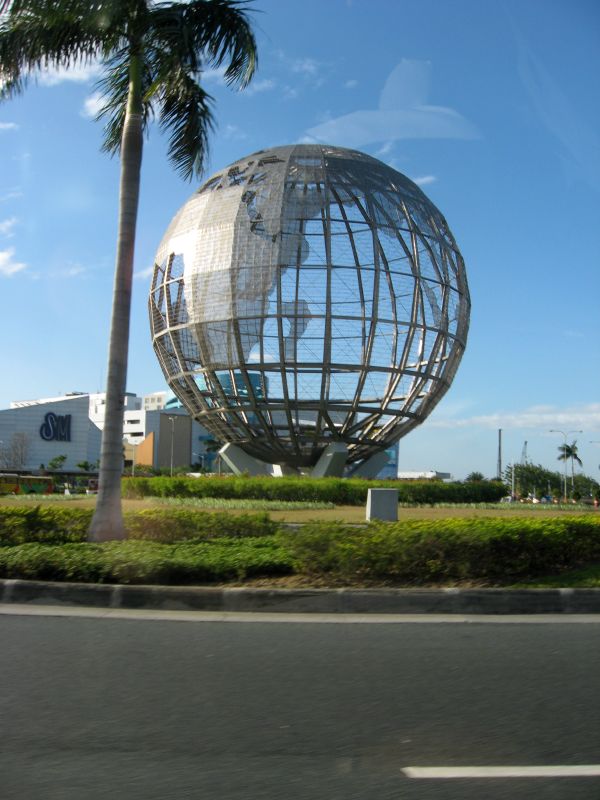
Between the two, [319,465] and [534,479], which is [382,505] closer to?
[319,465]

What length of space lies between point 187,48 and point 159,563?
788 centimetres

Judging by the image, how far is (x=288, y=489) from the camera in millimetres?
24844

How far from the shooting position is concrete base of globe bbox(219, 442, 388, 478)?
98.6 ft

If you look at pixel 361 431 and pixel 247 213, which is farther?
pixel 361 431

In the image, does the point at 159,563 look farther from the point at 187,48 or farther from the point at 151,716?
the point at 187,48

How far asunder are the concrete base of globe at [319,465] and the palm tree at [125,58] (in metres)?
17.7

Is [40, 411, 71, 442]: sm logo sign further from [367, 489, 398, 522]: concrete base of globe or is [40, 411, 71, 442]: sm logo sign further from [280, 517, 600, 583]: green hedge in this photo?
[280, 517, 600, 583]: green hedge

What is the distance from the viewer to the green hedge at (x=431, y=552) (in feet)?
28.9

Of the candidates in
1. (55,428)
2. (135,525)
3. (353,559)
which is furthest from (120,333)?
(55,428)

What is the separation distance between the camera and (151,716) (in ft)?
14.6

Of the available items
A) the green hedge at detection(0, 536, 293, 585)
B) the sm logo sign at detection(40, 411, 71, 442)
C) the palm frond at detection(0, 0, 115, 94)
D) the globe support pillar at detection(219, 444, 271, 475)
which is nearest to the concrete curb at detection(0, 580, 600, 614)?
the green hedge at detection(0, 536, 293, 585)

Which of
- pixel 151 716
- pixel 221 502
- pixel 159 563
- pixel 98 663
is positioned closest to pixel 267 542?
pixel 159 563

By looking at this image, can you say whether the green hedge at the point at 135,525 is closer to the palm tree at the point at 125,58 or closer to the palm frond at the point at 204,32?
the palm tree at the point at 125,58

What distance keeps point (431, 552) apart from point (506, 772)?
518cm
